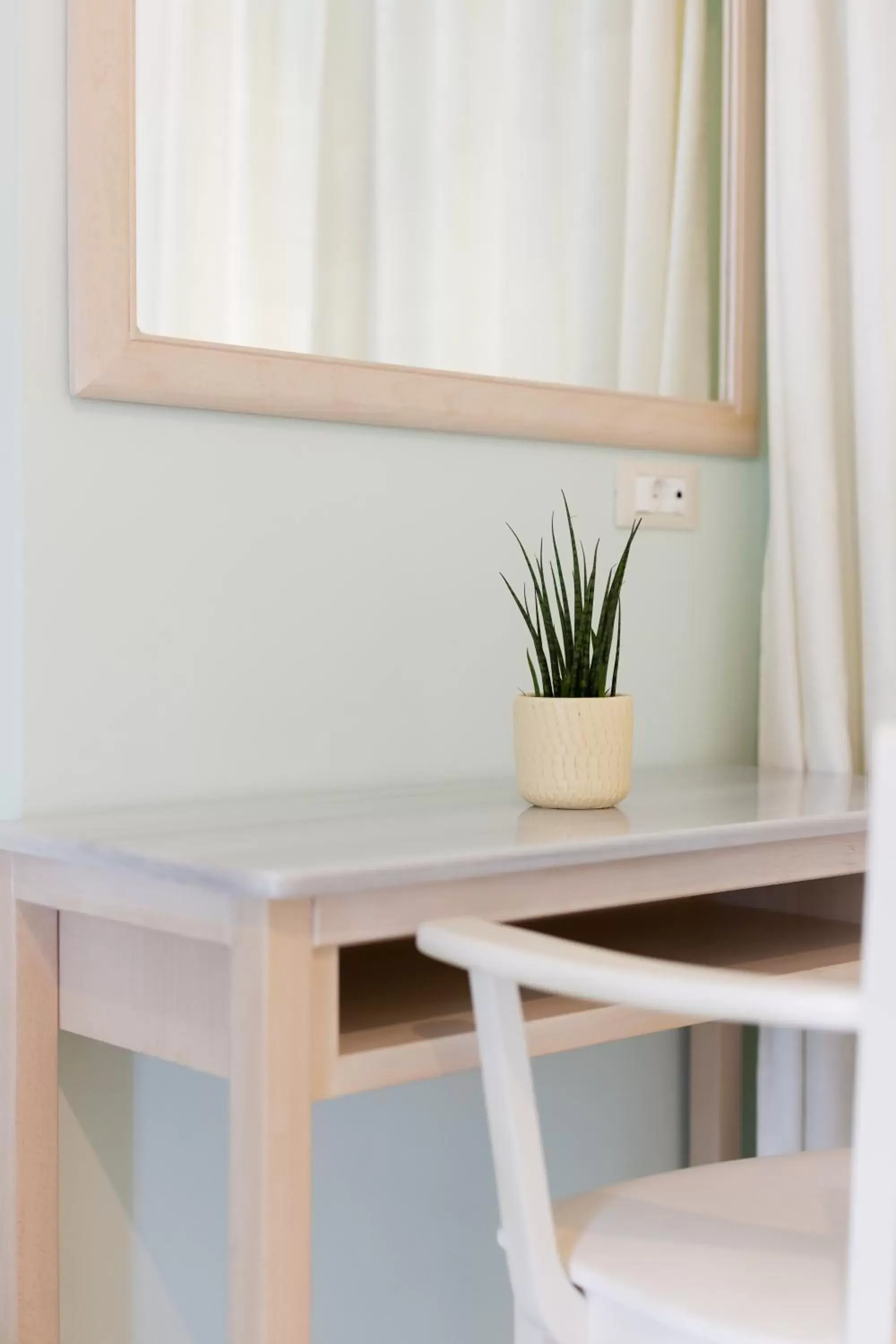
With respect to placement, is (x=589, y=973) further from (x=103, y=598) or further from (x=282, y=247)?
(x=282, y=247)

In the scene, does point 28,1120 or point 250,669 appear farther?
point 250,669

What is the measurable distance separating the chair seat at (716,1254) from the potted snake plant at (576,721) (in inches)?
14.5

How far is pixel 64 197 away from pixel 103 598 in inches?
13.9

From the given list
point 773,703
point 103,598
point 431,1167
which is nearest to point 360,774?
point 103,598

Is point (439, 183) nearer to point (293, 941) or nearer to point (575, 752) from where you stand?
point (575, 752)

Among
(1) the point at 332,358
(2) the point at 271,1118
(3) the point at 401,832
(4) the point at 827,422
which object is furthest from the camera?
(4) the point at 827,422

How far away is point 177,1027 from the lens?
117 centimetres

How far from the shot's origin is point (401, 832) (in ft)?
4.12

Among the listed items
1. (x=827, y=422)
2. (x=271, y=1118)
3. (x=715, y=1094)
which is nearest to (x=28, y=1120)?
(x=271, y=1118)

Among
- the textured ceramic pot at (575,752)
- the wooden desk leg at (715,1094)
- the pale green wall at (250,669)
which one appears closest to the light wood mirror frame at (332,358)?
the pale green wall at (250,669)

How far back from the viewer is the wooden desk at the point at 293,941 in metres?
1.05

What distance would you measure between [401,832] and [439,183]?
2.54 ft

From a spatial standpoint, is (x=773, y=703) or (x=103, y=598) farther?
(x=773, y=703)

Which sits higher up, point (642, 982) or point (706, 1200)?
point (642, 982)
